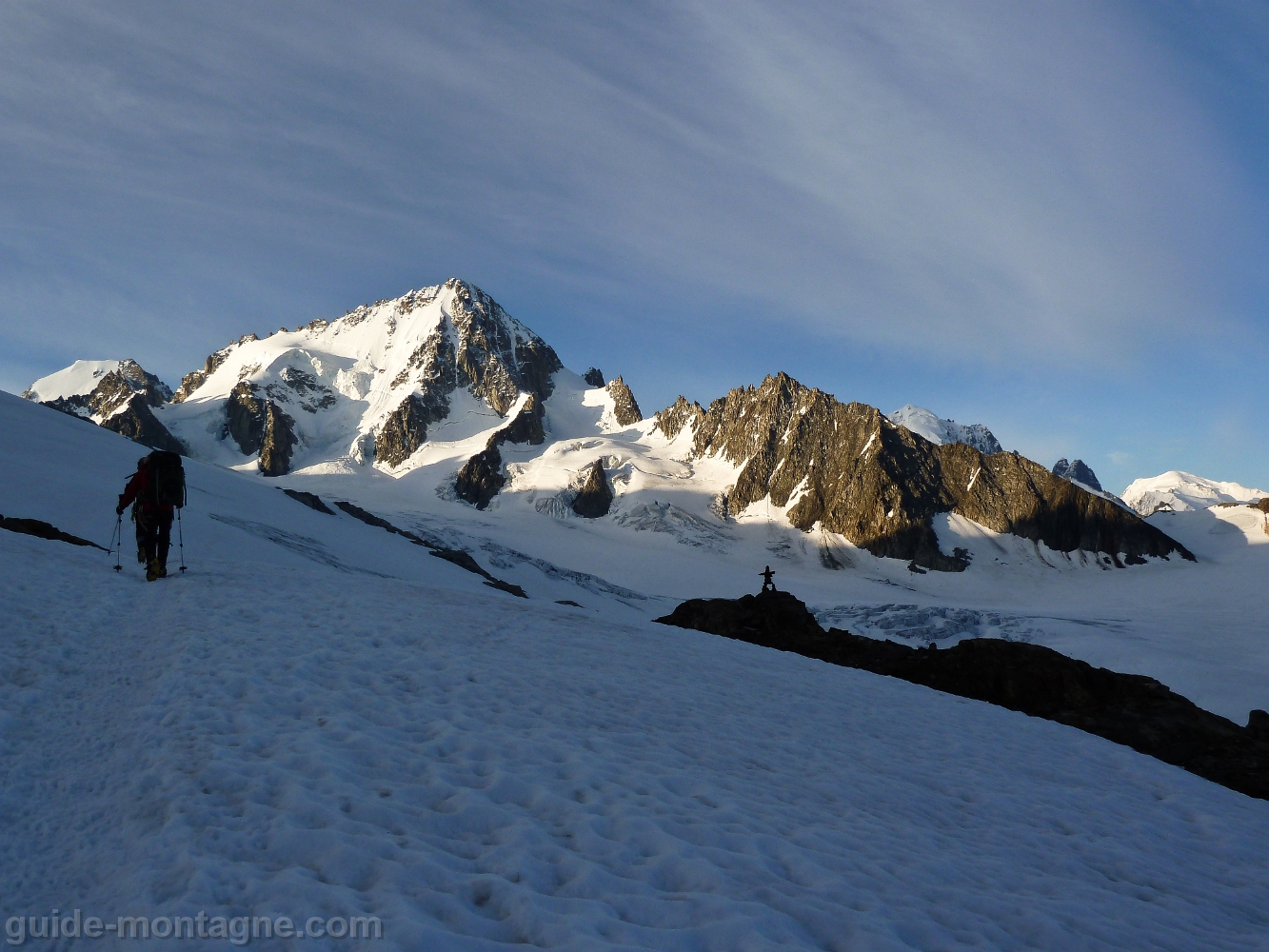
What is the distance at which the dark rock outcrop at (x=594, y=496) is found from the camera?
151 metres

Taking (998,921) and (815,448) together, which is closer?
(998,921)

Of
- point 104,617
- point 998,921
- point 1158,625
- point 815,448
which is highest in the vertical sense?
point 815,448

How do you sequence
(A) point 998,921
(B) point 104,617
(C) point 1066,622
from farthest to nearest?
(C) point 1066,622 < (B) point 104,617 < (A) point 998,921

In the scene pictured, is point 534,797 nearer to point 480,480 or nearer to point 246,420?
point 480,480

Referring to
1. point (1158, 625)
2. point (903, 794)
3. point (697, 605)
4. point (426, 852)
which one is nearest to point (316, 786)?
point (426, 852)

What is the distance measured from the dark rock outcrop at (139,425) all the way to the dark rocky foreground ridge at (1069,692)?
166 metres

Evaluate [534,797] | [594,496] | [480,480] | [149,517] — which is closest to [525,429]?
[480,480]

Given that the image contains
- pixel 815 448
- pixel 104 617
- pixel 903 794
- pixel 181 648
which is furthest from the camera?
pixel 815 448

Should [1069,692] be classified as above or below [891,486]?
below

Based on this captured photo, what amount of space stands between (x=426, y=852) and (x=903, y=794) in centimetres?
594

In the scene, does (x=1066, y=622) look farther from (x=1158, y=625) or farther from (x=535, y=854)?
(x=535, y=854)

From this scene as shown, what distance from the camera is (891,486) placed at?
14350 cm

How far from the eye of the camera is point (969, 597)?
4572 inches

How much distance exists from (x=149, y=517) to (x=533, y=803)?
13093mm
